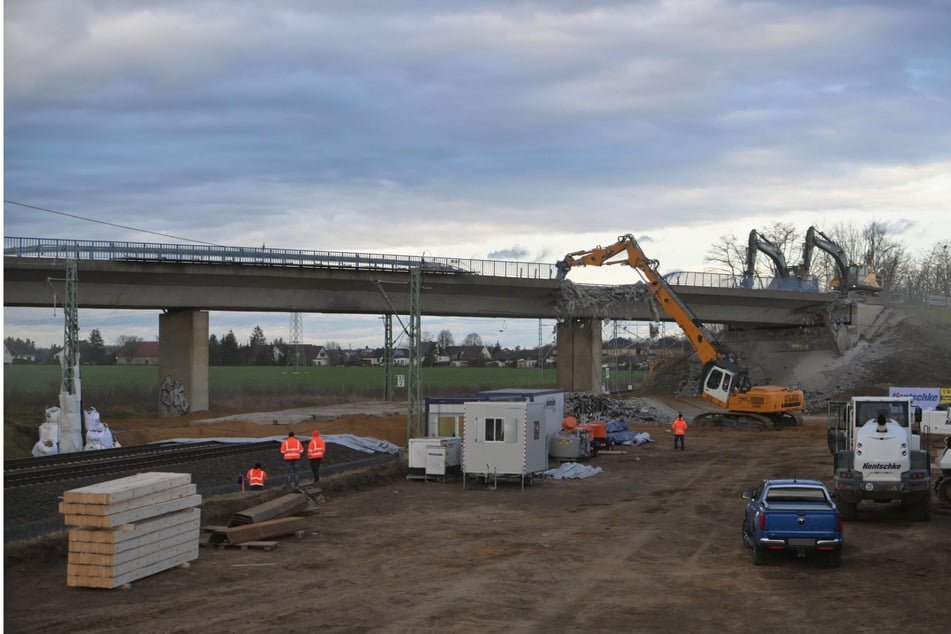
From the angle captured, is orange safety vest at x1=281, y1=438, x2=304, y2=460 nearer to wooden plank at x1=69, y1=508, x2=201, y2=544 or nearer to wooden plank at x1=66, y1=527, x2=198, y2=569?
wooden plank at x1=66, y1=527, x2=198, y2=569

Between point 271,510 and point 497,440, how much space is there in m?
10.4

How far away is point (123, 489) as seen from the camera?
18.1 meters

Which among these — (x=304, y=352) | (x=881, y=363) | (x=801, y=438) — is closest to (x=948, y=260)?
(x=881, y=363)

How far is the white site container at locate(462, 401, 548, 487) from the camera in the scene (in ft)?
105

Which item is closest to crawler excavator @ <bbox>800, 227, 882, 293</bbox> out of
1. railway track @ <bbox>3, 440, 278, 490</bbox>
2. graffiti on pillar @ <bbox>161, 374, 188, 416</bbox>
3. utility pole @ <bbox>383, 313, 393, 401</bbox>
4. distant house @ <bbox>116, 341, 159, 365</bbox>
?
utility pole @ <bbox>383, 313, 393, 401</bbox>

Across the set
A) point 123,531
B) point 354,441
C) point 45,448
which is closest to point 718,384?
point 354,441

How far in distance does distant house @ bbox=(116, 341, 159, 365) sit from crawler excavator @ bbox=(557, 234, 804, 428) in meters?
142

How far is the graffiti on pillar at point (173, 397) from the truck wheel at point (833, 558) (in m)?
43.1

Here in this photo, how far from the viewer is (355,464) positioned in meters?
35.6

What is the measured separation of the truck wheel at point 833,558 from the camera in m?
19.7

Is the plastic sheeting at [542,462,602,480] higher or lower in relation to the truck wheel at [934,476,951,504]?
lower

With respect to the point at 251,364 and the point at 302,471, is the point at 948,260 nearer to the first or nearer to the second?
the point at 251,364

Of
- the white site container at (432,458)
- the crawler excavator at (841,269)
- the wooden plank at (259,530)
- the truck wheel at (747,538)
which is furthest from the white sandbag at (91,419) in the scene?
the crawler excavator at (841,269)

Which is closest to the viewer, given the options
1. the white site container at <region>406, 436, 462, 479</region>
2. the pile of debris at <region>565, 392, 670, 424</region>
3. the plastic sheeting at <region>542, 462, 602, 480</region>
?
the white site container at <region>406, 436, 462, 479</region>
